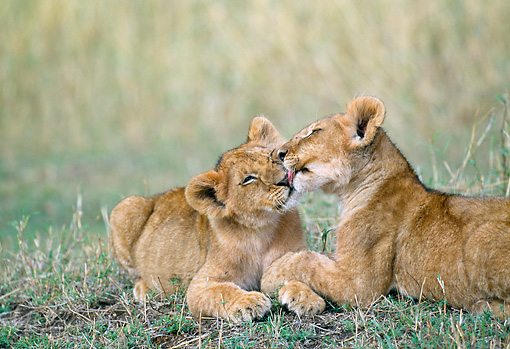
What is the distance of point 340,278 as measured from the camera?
4254mm

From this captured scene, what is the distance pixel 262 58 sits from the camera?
462 inches

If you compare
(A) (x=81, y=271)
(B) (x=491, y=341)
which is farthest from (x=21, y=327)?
(B) (x=491, y=341)

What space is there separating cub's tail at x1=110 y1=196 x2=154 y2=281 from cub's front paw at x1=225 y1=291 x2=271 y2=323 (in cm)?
156

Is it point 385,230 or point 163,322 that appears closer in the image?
point 385,230

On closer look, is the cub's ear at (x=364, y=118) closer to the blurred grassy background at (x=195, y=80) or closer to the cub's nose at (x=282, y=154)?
the cub's nose at (x=282, y=154)

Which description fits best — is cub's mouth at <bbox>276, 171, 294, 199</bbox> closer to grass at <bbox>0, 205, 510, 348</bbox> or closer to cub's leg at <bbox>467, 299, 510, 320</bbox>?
grass at <bbox>0, 205, 510, 348</bbox>

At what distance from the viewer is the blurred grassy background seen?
404 inches

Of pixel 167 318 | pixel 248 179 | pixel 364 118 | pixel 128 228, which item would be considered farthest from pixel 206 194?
pixel 128 228

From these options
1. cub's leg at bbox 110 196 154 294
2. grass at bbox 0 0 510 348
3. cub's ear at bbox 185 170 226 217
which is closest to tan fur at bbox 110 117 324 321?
cub's ear at bbox 185 170 226 217

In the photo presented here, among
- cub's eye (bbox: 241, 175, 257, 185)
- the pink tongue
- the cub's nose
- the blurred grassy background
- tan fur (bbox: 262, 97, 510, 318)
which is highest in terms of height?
the blurred grassy background

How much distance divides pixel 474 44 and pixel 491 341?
7.65m

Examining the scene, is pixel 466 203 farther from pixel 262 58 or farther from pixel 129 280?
pixel 262 58

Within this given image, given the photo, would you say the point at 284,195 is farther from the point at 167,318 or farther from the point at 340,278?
the point at 167,318

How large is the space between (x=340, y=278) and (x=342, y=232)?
1.00 ft
